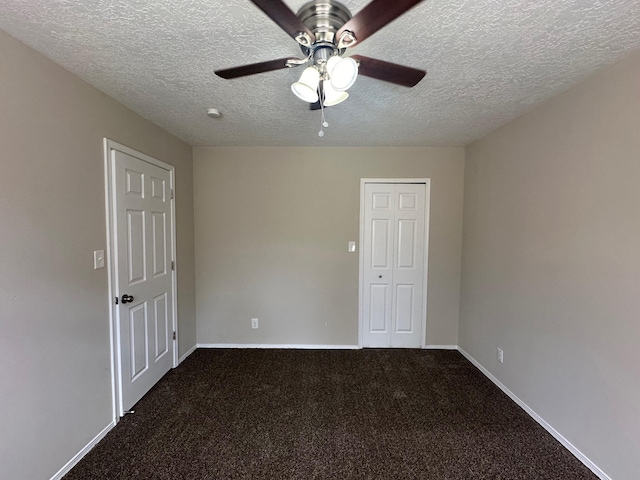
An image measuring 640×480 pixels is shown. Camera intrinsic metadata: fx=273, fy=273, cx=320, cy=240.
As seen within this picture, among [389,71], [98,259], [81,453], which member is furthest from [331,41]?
[81,453]

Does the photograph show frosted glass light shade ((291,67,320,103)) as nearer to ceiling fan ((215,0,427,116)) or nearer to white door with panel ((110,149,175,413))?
ceiling fan ((215,0,427,116))

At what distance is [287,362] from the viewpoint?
9.48ft

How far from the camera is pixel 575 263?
5.72 feet

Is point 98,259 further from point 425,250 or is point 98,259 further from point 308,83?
point 425,250

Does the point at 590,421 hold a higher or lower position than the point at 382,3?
lower

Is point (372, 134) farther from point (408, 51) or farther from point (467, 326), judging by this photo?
point (467, 326)

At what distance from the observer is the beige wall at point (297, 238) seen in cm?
312

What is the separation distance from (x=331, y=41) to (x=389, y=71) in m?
0.27

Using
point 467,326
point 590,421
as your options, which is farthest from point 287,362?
point 590,421

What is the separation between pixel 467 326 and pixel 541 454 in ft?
4.43

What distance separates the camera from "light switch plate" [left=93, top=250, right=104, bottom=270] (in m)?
1.80

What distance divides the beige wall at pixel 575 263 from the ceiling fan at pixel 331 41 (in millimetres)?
1293

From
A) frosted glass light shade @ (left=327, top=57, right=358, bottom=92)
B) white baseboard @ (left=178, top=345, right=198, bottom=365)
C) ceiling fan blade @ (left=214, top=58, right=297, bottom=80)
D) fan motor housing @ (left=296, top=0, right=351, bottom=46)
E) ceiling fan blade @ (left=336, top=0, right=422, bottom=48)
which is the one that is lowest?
white baseboard @ (left=178, top=345, right=198, bottom=365)

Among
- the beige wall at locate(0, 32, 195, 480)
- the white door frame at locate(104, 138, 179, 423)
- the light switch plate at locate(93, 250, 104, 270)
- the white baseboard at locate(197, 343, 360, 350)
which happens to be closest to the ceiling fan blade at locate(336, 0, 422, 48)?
the beige wall at locate(0, 32, 195, 480)
